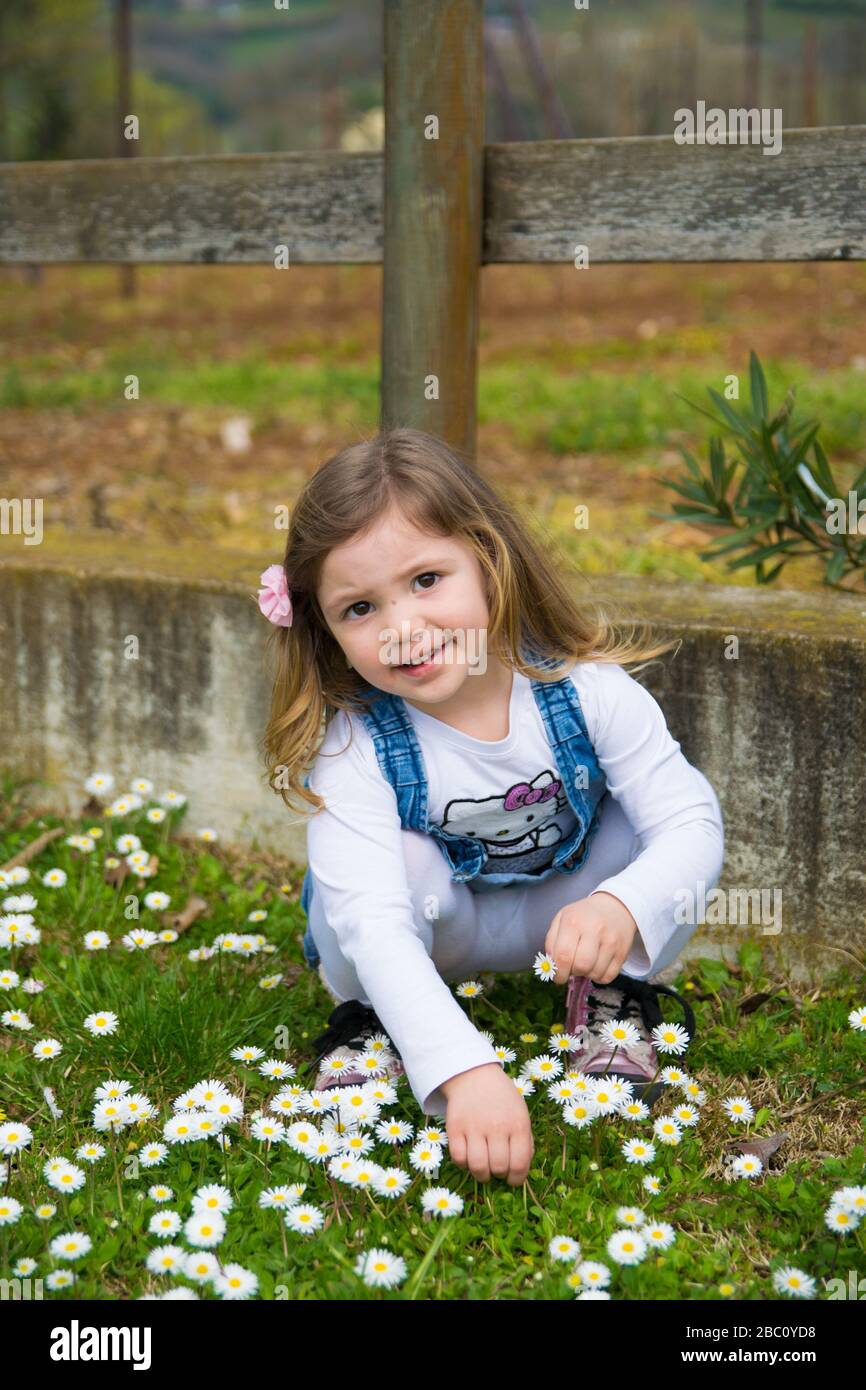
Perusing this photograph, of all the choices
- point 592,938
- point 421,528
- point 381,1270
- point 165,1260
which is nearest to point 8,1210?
point 165,1260

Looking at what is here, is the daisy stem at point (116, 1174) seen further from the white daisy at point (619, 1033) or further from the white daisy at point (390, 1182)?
the white daisy at point (619, 1033)

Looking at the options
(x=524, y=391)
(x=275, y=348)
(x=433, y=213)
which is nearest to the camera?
(x=433, y=213)

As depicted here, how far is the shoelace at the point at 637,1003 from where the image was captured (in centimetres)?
230

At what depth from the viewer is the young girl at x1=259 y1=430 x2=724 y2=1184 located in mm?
2002

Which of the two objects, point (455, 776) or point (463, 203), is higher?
point (463, 203)

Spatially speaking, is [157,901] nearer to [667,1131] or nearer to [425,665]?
[425,665]

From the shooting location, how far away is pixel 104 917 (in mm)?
2756

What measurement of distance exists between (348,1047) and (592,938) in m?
0.52

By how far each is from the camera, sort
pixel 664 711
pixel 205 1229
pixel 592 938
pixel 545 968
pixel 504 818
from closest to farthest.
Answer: pixel 205 1229 < pixel 592 938 < pixel 545 968 < pixel 504 818 < pixel 664 711

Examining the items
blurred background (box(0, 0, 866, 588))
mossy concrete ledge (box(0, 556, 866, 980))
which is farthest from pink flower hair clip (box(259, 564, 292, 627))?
mossy concrete ledge (box(0, 556, 866, 980))

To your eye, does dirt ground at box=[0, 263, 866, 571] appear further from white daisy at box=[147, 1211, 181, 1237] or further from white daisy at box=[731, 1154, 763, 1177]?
white daisy at box=[731, 1154, 763, 1177]

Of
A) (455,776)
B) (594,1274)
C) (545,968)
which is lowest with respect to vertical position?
(594,1274)

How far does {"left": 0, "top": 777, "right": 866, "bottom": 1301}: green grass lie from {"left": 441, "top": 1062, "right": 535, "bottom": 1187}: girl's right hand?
93 mm

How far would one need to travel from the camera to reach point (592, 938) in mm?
1960
